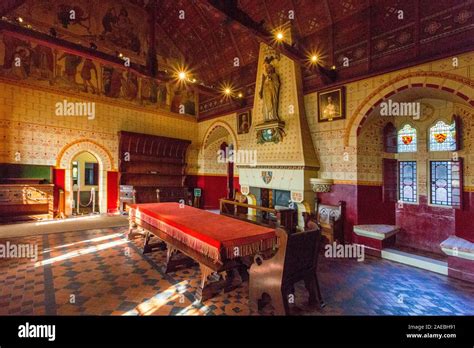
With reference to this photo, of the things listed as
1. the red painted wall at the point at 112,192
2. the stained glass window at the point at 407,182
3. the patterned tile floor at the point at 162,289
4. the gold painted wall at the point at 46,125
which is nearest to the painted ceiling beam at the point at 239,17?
the stained glass window at the point at 407,182

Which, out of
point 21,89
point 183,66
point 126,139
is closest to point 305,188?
point 126,139

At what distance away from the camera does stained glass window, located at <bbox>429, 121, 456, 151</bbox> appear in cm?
572

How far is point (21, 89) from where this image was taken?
8.15 metres

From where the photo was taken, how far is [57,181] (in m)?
8.73

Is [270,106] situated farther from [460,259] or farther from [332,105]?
[460,259]

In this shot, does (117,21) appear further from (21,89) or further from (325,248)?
(325,248)

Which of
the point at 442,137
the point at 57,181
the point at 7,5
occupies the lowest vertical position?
the point at 57,181

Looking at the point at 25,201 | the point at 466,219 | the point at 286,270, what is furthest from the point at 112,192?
the point at 466,219

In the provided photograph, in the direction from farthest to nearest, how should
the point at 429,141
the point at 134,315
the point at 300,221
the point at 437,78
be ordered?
1. the point at 300,221
2. the point at 429,141
3. the point at 437,78
4. the point at 134,315

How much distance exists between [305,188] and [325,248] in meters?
1.74

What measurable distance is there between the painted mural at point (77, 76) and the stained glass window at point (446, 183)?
860 cm

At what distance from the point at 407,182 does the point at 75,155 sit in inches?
458

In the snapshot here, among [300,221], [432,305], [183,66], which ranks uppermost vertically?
[183,66]

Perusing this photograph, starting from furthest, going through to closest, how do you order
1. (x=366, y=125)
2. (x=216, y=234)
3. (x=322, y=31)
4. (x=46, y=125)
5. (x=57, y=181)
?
(x=57, y=181)
(x=46, y=125)
(x=322, y=31)
(x=366, y=125)
(x=216, y=234)
